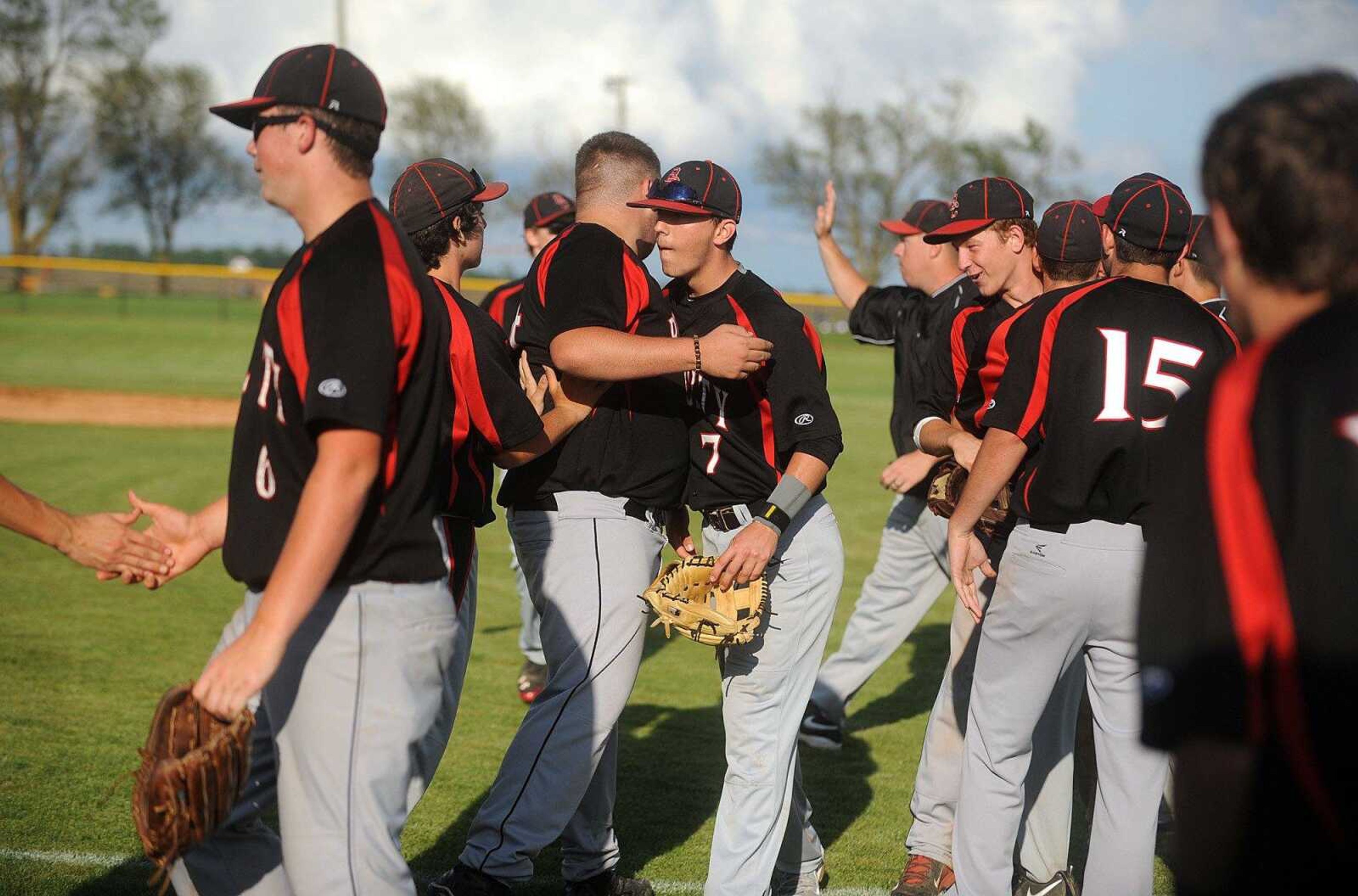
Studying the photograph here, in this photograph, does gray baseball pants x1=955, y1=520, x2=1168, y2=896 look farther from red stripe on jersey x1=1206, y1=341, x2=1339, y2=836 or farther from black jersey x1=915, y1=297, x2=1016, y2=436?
red stripe on jersey x1=1206, y1=341, x2=1339, y2=836

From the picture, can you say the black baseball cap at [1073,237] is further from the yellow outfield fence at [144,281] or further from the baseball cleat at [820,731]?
the yellow outfield fence at [144,281]

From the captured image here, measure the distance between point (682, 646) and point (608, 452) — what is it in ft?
12.8

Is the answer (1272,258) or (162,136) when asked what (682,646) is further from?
(162,136)

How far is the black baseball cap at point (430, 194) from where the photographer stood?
13.1ft

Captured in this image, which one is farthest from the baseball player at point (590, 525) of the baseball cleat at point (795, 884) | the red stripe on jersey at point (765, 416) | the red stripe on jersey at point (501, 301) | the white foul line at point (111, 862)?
the red stripe on jersey at point (501, 301)

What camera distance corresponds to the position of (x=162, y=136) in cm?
4934

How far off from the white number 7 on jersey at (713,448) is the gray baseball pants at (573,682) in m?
0.27

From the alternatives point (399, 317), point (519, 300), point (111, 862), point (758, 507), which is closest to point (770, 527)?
point (758, 507)

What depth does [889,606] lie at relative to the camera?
6109 mm

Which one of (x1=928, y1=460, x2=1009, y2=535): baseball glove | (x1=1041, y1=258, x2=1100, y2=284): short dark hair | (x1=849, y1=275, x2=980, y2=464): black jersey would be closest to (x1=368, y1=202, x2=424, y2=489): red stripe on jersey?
(x1=928, y1=460, x2=1009, y2=535): baseball glove

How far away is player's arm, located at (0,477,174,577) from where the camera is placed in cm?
327

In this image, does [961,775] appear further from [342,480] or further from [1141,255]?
[342,480]

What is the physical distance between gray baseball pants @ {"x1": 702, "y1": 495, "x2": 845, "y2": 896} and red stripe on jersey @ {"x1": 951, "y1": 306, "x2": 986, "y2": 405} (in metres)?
1.11

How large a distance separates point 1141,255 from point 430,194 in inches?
89.0
